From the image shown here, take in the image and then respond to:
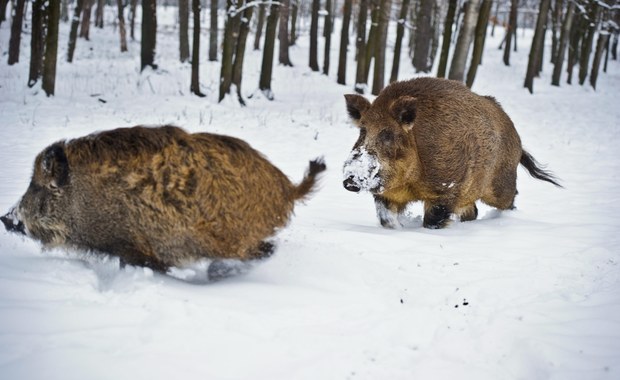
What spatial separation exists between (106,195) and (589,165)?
10.0 m

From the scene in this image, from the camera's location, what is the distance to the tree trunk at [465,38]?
10.3 metres

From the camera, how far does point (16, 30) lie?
1633 centimetres

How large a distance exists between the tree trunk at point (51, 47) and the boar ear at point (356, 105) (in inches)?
353

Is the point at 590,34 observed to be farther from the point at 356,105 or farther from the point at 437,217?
the point at 356,105

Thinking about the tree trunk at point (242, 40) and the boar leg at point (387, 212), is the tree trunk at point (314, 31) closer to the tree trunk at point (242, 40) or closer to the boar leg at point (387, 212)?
the tree trunk at point (242, 40)

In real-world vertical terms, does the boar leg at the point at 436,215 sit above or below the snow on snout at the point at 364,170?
below

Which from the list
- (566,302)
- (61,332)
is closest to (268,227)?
(61,332)

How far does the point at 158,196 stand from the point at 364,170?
1.87 metres

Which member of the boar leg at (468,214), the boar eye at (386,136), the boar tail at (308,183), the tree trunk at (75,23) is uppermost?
the tree trunk at (75,23)

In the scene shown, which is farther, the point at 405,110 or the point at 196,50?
the point at 196,50

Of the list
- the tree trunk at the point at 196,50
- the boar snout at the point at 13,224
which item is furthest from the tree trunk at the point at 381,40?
the boar snout at the point at 13,224

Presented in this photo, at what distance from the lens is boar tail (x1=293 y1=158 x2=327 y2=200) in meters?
3.28

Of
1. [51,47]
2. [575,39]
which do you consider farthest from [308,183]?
[575,39]

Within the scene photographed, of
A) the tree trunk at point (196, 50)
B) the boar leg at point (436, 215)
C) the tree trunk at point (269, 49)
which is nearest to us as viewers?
the boar leg at point (436, 215)
